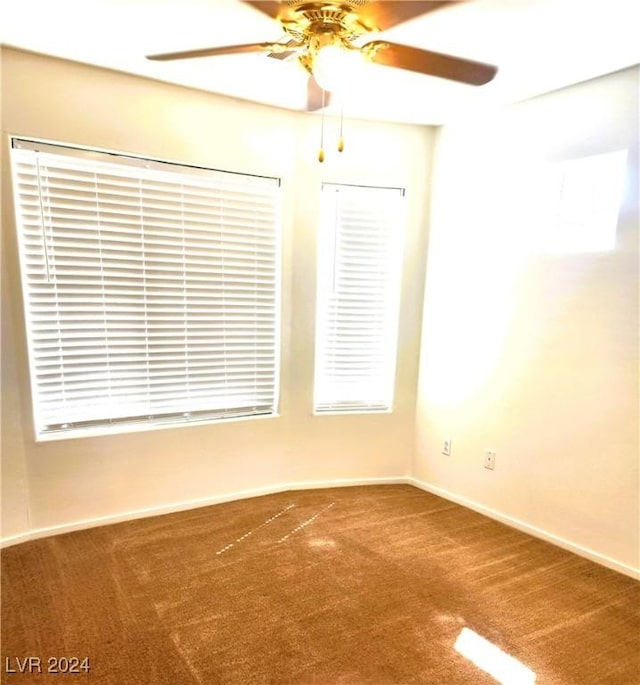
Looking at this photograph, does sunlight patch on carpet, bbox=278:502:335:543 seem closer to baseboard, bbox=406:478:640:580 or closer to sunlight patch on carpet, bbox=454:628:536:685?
baseboard, bbox=406:478:640:580

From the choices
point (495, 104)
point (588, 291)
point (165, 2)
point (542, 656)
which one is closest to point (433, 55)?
point (165, 2)

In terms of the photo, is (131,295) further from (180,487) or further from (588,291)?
(588,291)

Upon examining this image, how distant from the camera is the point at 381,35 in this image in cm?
165

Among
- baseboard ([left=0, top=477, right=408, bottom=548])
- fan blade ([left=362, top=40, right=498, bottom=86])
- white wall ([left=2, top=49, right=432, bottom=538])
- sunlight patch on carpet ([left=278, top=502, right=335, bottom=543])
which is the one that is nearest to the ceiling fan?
fan blade ([left=362, top=40, right=498, bottom=86])

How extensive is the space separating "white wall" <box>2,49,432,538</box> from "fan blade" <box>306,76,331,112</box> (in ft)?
0.68

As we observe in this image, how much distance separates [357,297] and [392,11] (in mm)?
1693

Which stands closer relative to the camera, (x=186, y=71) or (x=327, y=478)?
(x=186, y=71)

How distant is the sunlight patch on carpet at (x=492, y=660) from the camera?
1.57 m

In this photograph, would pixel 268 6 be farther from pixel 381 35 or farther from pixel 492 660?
pixel 492 660

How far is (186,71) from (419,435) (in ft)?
8.66

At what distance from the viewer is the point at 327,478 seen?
3.07 meters

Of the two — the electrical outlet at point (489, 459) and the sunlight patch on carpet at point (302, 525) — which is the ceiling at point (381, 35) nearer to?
the electrical outlet at point (489, 459)

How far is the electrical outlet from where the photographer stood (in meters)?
2.68

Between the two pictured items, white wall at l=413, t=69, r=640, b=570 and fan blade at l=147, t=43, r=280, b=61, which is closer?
fan blade at l=147, t=43, r=280, b=61
